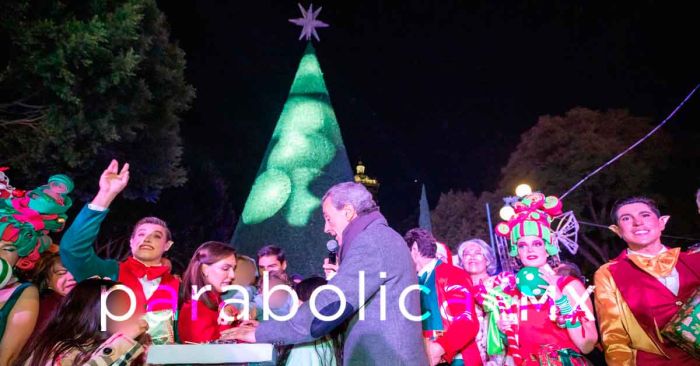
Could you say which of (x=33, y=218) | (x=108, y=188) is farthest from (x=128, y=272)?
(x=33, y=218)

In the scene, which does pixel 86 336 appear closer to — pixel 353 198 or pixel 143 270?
pixel 143 270

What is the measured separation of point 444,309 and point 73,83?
755 cm

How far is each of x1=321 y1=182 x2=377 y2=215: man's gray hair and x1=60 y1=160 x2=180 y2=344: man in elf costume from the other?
1.45m

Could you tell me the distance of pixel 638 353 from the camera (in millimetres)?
3643

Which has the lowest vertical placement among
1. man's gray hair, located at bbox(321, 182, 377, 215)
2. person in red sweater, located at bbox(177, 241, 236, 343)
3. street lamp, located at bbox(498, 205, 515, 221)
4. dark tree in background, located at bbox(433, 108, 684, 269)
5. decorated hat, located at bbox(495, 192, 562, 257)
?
person in red sweater, located at bbox(177, 241, 236, 343)

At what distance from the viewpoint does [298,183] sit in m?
12.1

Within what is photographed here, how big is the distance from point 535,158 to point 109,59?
19.9 meters

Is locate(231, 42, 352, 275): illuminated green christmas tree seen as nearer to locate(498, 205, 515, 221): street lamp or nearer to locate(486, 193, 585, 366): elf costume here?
locate(498, 205, 515, 221): street lamp

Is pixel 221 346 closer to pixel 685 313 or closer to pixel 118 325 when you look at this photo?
pixel 118 325

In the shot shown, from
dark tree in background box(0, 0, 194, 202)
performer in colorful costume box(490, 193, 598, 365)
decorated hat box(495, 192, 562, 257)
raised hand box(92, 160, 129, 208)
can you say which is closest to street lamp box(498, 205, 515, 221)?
decorated hat box(495, 192, 562, 257)

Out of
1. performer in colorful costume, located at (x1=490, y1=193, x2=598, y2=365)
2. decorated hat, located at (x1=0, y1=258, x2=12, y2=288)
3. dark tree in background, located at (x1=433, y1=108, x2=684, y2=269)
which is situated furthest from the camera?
dark tree in background, located at (x1=433, y1=108, x2=684, y2=269)

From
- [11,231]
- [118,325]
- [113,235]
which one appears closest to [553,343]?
[118,325]

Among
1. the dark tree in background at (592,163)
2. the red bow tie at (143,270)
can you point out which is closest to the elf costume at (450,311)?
the red bow tie at (143,270)

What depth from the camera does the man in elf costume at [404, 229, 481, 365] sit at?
4.04 meters
